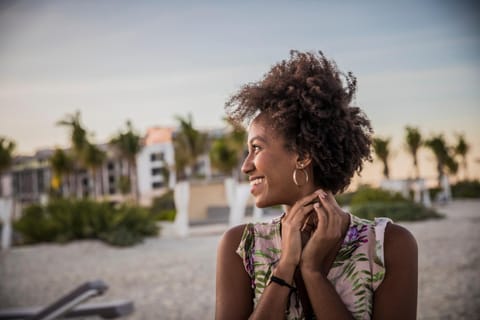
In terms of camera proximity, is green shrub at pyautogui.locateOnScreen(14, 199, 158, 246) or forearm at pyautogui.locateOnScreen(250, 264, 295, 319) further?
green shrub at pyautogui.locateOnScreen(14, 199, 158, 246)

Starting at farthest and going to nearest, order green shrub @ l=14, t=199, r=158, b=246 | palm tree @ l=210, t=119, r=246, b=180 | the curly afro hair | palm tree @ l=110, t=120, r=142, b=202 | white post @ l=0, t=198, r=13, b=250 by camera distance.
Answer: palm tree @ l=110, t=120, r=142, b=202 < palm tree @ l=210, t=119, r=246, b=180 < white post @ l=0, t=198, r=13, b=250 < green shrub @ l=14, t=199, r=158, b=246 < the curly afro hair

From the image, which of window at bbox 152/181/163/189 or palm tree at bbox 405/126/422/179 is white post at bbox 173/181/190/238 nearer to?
palm tree at bbox 405/126/422/179

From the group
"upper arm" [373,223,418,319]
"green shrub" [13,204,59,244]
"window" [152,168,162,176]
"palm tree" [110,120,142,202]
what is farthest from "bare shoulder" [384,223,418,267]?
"window" [152,168,162,176]

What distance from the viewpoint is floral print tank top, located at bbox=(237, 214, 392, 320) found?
1794 millimetres

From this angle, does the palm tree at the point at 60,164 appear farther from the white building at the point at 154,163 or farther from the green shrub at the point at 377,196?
the green shrub at the point at 377,196

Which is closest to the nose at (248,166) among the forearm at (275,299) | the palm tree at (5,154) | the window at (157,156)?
the forearm at (275,299)

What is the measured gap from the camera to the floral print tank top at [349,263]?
1794 millimetres

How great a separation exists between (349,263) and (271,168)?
407 mm

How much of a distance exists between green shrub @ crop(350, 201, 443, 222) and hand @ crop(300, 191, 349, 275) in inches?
746

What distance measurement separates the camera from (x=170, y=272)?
484 inches

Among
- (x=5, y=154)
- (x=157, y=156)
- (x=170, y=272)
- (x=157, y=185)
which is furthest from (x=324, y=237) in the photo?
(x=157, y=185)

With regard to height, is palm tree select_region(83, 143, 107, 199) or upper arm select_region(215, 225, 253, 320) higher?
palm tree select_region(83, 143, 107, 199)

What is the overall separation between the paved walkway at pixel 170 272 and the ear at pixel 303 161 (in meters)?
6.11

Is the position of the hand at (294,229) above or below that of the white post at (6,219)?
above
